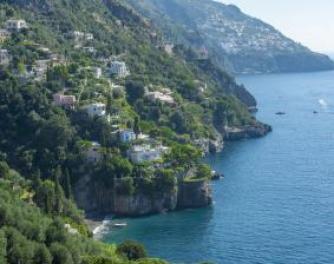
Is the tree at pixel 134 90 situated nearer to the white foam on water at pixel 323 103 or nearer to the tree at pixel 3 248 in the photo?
the tree at pixel 3 248

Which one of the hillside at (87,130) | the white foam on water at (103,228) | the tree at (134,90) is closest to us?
the hillside at (87,130)

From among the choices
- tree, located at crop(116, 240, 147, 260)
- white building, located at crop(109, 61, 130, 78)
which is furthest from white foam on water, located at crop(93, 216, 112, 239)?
white building, located at crop(109, 61, 130, 78)

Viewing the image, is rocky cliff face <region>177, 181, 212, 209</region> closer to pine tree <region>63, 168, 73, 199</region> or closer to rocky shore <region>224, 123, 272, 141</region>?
pine tree <region>63, 168, 73, 199</region>

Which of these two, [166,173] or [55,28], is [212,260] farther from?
[55,28]

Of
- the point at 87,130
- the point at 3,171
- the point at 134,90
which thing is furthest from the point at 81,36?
the point at 3,171

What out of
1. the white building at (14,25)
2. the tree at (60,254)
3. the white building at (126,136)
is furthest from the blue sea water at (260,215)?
the white building at (14,25)

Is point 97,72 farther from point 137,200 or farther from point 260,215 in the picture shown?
point 260,215
